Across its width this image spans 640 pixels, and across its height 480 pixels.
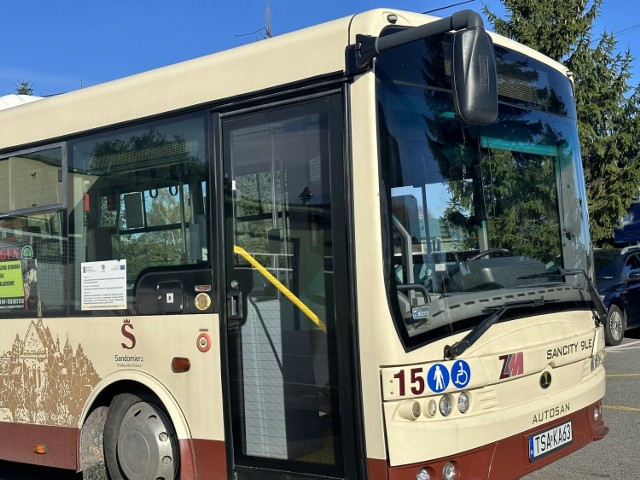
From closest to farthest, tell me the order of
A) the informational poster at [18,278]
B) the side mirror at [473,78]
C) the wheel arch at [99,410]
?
1. the side mirror at [473,78]
2. the wheel arch at [99,410]
3. the informational poster at [18,278]

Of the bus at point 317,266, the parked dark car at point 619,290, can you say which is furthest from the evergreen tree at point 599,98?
the bus at point 317,266

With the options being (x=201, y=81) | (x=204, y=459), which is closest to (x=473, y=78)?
(x=201, y=81)

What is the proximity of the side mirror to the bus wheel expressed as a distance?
2.93m

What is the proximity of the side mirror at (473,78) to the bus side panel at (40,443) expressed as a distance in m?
3.70

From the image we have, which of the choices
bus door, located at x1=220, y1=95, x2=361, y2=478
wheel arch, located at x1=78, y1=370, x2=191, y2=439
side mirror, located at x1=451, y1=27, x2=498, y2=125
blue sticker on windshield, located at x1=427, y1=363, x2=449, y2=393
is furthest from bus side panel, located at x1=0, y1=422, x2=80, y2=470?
side mirror, located at x1=451, y1=27, x2=498, y2=125

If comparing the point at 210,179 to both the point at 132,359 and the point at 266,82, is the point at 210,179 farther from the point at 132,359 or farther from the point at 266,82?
the point at 132,359

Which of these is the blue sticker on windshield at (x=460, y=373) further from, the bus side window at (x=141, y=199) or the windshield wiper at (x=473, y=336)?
the bus side window at (x=141, y=199)

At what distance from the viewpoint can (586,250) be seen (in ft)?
18.8

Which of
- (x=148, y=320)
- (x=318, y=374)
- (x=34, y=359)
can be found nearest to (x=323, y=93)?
(x=318, y=374)

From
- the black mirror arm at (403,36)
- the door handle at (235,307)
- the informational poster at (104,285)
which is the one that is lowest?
the door handle at (235,307)

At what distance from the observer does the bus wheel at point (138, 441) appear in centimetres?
543

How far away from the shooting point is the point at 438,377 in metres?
4.44

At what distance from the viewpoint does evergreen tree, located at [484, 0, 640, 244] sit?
18984 mm

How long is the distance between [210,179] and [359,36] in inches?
55.4
